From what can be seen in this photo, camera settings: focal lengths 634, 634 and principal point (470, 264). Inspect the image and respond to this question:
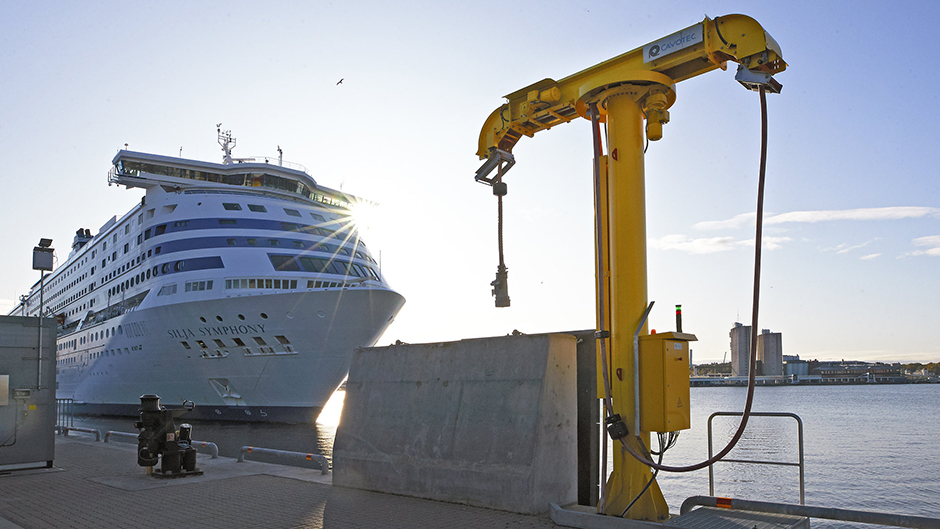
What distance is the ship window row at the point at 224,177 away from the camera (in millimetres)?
33625

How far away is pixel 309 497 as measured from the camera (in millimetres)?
7488

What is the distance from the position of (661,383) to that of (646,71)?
2.85 meters

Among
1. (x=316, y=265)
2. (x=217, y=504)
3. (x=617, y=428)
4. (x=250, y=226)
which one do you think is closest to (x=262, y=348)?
(x=316, y=265)

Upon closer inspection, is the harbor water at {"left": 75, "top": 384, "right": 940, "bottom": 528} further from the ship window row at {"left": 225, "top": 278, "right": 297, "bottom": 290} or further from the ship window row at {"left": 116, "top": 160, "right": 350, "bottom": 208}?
the ship window row at {"left": 116, "top": 160, "right": 350, "bottom": 208}

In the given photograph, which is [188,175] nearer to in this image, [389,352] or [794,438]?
[389,352]

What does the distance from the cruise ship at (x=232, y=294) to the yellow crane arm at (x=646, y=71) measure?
19608 mm

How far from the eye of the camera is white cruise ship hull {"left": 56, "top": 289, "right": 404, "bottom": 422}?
25484 mm

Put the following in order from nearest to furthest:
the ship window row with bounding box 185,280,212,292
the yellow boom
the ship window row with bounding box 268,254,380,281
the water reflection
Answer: the yellow boom < the water reflection < the ship window row with bounding box 185,280,212,292 < the ship window row with bounding box 268,254,380,281

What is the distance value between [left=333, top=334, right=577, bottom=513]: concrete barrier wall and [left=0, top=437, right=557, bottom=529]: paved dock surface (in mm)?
229

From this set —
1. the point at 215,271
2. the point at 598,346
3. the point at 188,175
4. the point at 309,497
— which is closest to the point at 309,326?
the point at 215,271

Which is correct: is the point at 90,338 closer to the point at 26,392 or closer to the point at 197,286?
the point at 197,286

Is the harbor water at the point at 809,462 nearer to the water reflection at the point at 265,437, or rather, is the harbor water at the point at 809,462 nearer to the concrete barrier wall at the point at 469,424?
the water reflection at the point at 265,437

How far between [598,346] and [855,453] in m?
26.7

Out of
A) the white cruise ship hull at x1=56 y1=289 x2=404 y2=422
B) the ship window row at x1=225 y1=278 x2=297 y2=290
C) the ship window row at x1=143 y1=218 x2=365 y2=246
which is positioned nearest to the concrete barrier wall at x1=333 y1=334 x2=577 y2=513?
→ the white cruise ship hull at x1=56 y1=289 x2=404 y2=422
